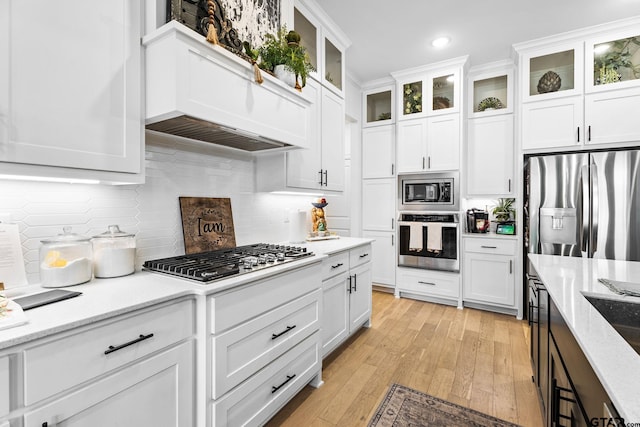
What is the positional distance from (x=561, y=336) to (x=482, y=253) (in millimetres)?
2515

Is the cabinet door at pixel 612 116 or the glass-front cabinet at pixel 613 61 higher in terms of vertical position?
the glass-front cabinet at pixel 613 61

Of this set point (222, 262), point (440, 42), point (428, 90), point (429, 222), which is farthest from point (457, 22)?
point (222, 262)

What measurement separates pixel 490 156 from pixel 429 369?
102 inches

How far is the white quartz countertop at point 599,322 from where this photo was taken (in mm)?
625

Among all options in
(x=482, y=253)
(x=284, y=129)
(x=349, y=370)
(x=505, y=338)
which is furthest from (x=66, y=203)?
(x=482, y=253)

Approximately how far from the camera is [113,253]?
A: 4.68 feet

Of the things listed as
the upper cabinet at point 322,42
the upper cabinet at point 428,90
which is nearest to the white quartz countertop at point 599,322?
the upper cabinet at point 322,42

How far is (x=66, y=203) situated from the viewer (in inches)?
55.4

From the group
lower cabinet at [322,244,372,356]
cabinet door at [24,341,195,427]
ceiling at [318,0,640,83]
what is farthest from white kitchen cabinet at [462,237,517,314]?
cabinet door at [24,341,195,427]

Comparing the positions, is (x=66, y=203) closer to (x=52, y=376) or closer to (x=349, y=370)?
(x=52, y=376)

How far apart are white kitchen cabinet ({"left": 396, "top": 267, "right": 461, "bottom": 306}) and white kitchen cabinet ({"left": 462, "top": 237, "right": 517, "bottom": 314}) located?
12 centimetres

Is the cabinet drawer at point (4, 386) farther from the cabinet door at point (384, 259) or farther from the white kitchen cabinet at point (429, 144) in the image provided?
the white kitchen cabinet at point (429, 144)

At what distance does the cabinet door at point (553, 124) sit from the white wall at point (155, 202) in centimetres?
277

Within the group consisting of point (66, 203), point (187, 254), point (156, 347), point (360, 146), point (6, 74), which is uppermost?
point (360, 146)
